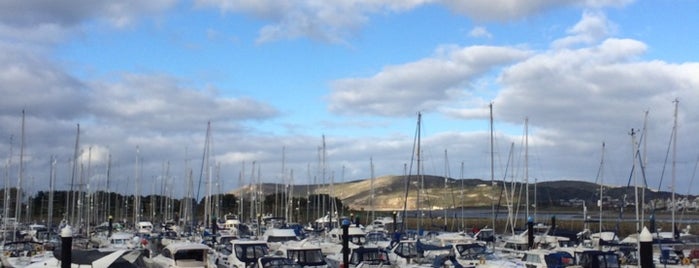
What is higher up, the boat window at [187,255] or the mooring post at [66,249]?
A: the mooring post at [66,249]

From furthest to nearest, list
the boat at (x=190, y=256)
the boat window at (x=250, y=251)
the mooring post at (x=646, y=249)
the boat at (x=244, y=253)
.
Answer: the boat window at (x=250, y=251) → the boat at (x=244, y=253) → the boat at (x=190, y=256) → the mooring post at (x=646, y=249)

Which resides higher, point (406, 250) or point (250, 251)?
point (250, 251)

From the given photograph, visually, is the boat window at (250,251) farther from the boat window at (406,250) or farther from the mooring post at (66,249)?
the mooring post at (66,249)

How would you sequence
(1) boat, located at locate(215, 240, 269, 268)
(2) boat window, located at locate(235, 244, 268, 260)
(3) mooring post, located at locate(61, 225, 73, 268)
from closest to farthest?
(3) mooring post, located at locate(61, 225, 73, 268), (1) boat, located at locate(215, 240, 269, 268), (2) boat window, located at locate(235, 244, 268, 260)

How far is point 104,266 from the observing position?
1106 inches

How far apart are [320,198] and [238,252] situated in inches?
2269

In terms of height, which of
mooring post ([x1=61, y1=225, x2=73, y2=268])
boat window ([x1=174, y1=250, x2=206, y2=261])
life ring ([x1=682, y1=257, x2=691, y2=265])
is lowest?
life ring ([x1=682, y1=257, x2=691, y2=265])

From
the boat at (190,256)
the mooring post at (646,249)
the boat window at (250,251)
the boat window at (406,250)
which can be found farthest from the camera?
the boat window at (406,250)

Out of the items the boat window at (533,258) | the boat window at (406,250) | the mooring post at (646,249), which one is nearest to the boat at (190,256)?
the boat window at (406,250)

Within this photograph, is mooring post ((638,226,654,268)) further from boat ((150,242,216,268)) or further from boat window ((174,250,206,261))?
boat window ((174,250,206,261))

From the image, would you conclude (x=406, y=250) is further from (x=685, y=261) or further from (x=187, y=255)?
(x=685, y=261)

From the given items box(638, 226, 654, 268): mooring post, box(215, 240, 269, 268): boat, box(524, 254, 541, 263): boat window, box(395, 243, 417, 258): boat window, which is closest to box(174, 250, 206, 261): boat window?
box(215, 240, 269, 268): boat

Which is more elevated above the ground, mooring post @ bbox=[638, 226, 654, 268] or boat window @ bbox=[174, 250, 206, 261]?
mooring post @ bbox=[638, 226, 654, 268]

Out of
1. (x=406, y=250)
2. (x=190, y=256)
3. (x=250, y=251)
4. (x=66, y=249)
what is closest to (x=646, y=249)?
(x=66, y=249)
